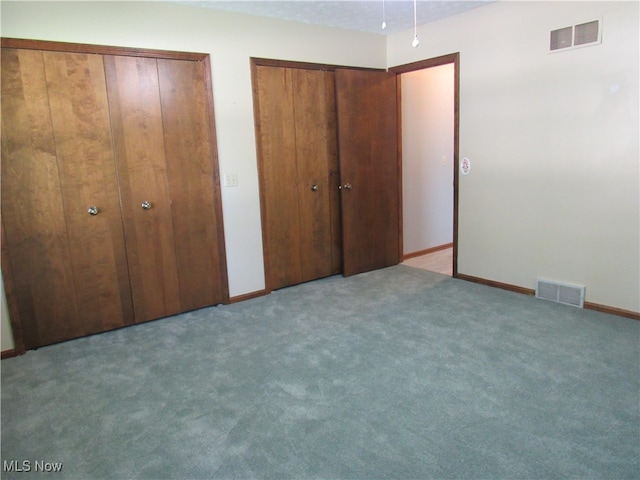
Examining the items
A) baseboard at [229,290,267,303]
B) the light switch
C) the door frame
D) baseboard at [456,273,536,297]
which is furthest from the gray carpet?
the light switch

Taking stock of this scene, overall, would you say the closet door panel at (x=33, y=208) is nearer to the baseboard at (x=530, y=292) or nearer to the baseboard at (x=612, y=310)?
the baseboard at (x=530, y=292)

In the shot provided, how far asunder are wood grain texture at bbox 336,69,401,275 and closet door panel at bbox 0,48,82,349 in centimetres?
247

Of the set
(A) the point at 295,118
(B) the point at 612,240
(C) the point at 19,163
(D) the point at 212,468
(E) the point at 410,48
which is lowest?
(D) the point at 212,468

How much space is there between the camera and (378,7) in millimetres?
3623

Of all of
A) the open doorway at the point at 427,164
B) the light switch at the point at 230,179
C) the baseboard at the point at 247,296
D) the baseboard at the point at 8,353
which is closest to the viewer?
the baseboard at the point at 8,353

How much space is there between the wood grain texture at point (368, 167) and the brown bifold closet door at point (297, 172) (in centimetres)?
14

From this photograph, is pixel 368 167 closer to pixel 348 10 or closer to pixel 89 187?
pixel 348 10

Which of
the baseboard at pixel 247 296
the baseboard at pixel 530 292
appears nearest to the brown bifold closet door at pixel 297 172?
the baseboard at pixel 247 296

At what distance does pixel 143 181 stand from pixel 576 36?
3.42 m

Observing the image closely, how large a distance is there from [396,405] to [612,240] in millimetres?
2206

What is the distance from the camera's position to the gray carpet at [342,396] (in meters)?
1.89

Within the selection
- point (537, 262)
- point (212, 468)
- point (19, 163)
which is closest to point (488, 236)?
point (537, 262)

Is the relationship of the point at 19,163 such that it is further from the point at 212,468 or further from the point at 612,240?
the point at 612,240

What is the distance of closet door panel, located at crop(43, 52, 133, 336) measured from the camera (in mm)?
3020
